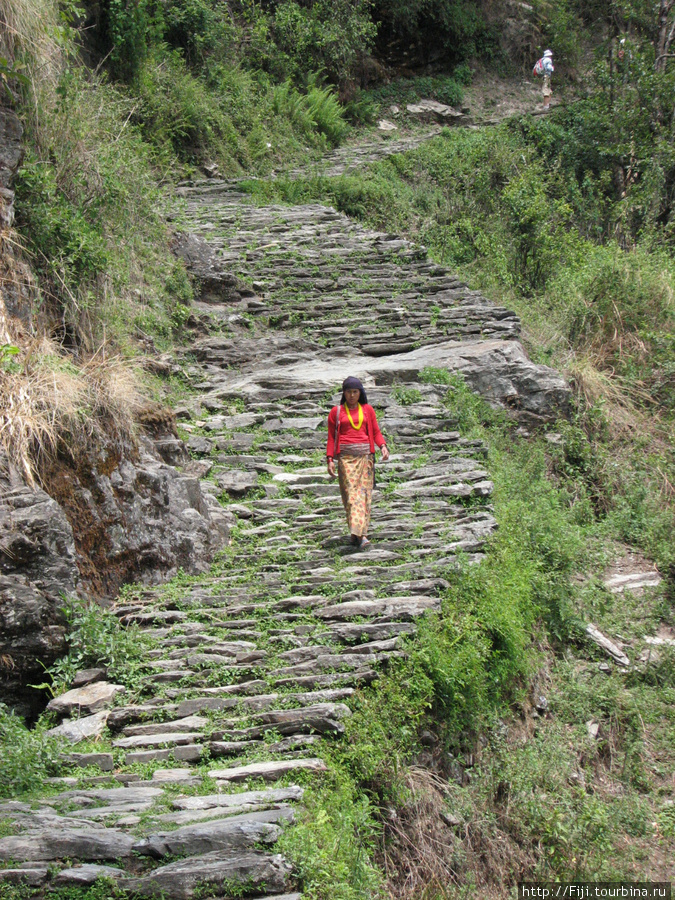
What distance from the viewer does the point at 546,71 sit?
23.3 meters

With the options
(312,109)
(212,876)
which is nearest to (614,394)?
(212,876)

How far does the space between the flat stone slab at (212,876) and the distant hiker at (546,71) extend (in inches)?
929

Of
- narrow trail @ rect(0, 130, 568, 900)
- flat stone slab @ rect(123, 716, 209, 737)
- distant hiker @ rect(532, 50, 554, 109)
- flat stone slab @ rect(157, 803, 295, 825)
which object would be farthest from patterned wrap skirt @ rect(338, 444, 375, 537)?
distant hiker @ rect(532, 50, 554, 109)

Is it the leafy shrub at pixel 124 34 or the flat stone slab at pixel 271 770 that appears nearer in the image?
the flat stone slab at pixel 271 770

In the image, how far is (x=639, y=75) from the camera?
18.0 metres

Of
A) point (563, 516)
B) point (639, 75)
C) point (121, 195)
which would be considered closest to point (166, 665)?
point (563, 516)

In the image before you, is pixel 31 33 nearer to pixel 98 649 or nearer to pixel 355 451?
pixel 355 451

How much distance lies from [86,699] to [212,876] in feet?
7.94

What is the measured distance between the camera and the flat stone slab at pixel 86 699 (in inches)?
235

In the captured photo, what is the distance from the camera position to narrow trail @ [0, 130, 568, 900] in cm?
421

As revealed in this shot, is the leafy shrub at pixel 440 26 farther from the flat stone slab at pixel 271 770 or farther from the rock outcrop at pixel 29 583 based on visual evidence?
the flat stone slab at pixel 271 770

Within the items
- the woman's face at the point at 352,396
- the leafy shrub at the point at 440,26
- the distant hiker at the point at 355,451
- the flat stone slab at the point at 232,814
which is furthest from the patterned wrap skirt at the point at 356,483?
the leafy shrub at the point at 440,26

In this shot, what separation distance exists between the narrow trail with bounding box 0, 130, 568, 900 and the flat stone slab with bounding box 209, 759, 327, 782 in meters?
0.01

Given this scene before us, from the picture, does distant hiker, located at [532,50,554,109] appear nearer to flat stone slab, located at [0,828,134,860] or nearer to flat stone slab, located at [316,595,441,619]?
flat stone slab, located at [316,595,441,619]
